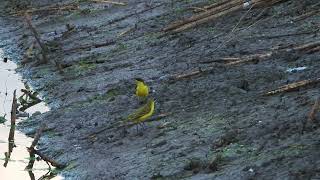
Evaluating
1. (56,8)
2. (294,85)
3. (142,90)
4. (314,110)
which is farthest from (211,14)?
(56,8)

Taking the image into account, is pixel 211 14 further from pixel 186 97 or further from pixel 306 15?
pixel 186 97

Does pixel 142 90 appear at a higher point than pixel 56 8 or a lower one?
lower

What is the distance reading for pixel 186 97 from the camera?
35.7 feet

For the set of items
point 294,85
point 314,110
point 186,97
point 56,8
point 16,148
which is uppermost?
point 56,8

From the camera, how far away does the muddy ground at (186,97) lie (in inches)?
319

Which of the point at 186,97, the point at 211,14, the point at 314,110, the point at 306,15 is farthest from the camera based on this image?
the point at 211,14

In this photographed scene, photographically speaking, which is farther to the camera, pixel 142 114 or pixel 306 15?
pixel 306 15

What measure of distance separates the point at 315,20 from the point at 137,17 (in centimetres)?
602

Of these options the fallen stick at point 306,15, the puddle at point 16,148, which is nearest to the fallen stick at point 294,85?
the puddle at point 16,148

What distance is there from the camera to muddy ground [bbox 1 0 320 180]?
26.6 feet

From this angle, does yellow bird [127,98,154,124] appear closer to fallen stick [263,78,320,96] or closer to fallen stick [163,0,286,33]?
fallen stick [263,78,320,96]

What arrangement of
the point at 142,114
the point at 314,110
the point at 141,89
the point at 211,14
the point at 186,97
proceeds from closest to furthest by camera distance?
the point at 314,110
the point at 142,114
the point at 186,97
the point at 141,89
the point at 211,14

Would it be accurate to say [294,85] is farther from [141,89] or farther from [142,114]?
[141,89]

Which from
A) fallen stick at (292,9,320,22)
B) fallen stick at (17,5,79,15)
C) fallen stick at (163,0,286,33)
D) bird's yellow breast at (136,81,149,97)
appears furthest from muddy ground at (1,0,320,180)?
fallen stick at (17,5,79,15)
